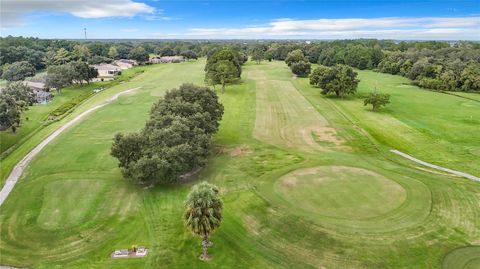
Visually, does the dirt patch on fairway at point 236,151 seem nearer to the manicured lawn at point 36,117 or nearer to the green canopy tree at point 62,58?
the manicured lawn at point 36,117

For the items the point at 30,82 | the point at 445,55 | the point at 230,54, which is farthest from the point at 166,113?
the point at 445,55

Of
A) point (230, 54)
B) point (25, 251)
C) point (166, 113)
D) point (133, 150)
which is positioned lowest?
point (25, 251)

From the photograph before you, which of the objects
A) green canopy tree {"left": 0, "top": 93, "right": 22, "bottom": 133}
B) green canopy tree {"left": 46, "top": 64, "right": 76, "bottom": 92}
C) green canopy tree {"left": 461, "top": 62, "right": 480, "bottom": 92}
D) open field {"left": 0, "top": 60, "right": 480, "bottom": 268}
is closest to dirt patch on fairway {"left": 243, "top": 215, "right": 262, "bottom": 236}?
open field {"left": 0, "top": 60, "right": 480, "bottom": 268}

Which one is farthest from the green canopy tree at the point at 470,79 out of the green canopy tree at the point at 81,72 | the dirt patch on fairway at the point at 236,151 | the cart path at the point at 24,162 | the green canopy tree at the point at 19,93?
the green canopy tree at the point at 19,93

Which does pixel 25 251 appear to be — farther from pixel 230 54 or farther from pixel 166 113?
pixel 230 54

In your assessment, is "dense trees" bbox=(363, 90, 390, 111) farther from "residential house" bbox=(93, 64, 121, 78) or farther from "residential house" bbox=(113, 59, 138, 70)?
"residential house" bbox=(113, 59, 138, 70)
